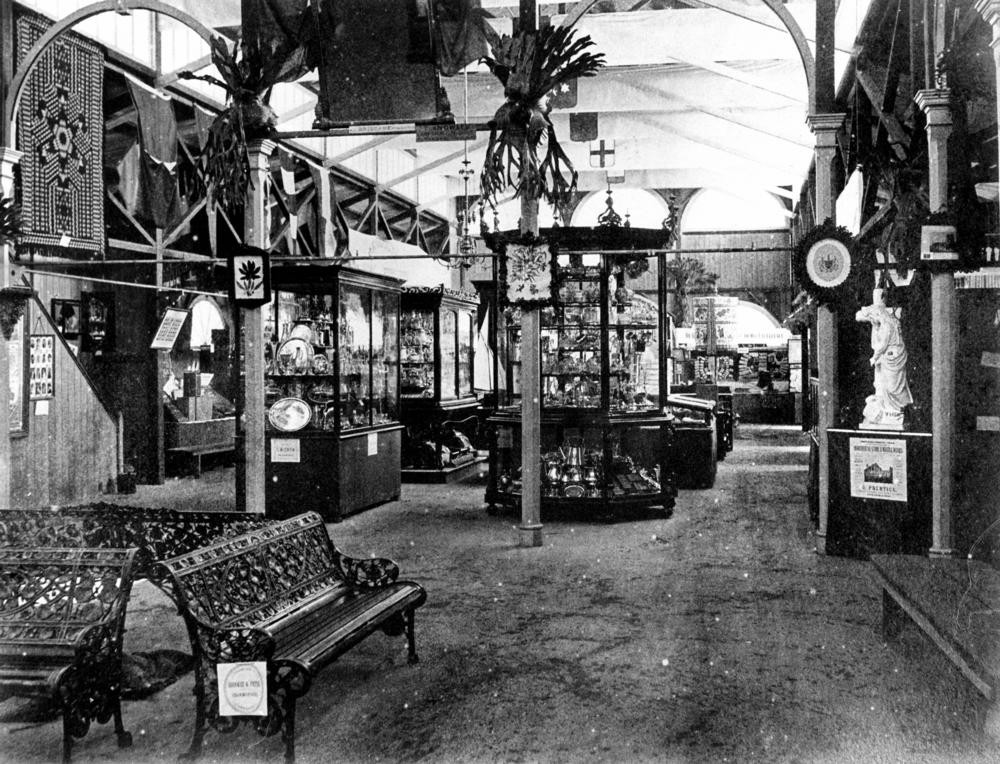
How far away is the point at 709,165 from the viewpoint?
58.0 ft

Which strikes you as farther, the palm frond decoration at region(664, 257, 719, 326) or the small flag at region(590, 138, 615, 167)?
the palm frond decoration at region(664, 257, 719, 326)

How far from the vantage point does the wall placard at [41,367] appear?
8914mm

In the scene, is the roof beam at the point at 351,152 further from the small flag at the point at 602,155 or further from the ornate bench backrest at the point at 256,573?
the ornate bench backrest at the point at 256,573

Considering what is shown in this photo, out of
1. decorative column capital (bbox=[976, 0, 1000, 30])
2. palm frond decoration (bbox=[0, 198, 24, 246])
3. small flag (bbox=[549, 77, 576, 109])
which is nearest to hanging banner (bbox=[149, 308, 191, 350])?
palm frond decoration (bbox=[0, 198, 24, 246])

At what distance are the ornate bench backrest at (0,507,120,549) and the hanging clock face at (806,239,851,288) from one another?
15.9ft

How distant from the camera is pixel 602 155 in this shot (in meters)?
14.6

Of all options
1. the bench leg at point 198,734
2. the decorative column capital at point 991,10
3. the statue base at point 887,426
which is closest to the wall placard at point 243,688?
the bench leg at point 198,734

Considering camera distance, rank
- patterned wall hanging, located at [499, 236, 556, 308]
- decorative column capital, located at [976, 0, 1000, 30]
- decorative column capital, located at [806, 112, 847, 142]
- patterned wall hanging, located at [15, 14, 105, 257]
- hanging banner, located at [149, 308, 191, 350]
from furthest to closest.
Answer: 1. hanging banner, located at [149, 308, 191, 350]
2. patterned wall hanging, located at [15, 14, 105, 257]
3. patterned wall hanging, located at [499, 236, 556, 308]
4. decorative column capital, located at [806, 112, 847, 142]
5. decorative column capital, located at [976, 0, 1000, 30]

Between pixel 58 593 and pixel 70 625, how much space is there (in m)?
0.15

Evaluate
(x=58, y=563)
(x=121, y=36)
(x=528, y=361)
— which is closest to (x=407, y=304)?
(x=121, y=36)

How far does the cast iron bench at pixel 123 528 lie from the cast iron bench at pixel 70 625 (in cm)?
71

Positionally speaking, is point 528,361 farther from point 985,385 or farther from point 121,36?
point 121,36

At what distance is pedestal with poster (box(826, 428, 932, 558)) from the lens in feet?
21.4

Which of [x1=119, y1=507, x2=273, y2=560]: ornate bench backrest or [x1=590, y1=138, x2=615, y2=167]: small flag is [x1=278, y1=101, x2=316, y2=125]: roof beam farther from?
[x1=119, y1=507, x2=273, y2=560]: ornate bench backrest
